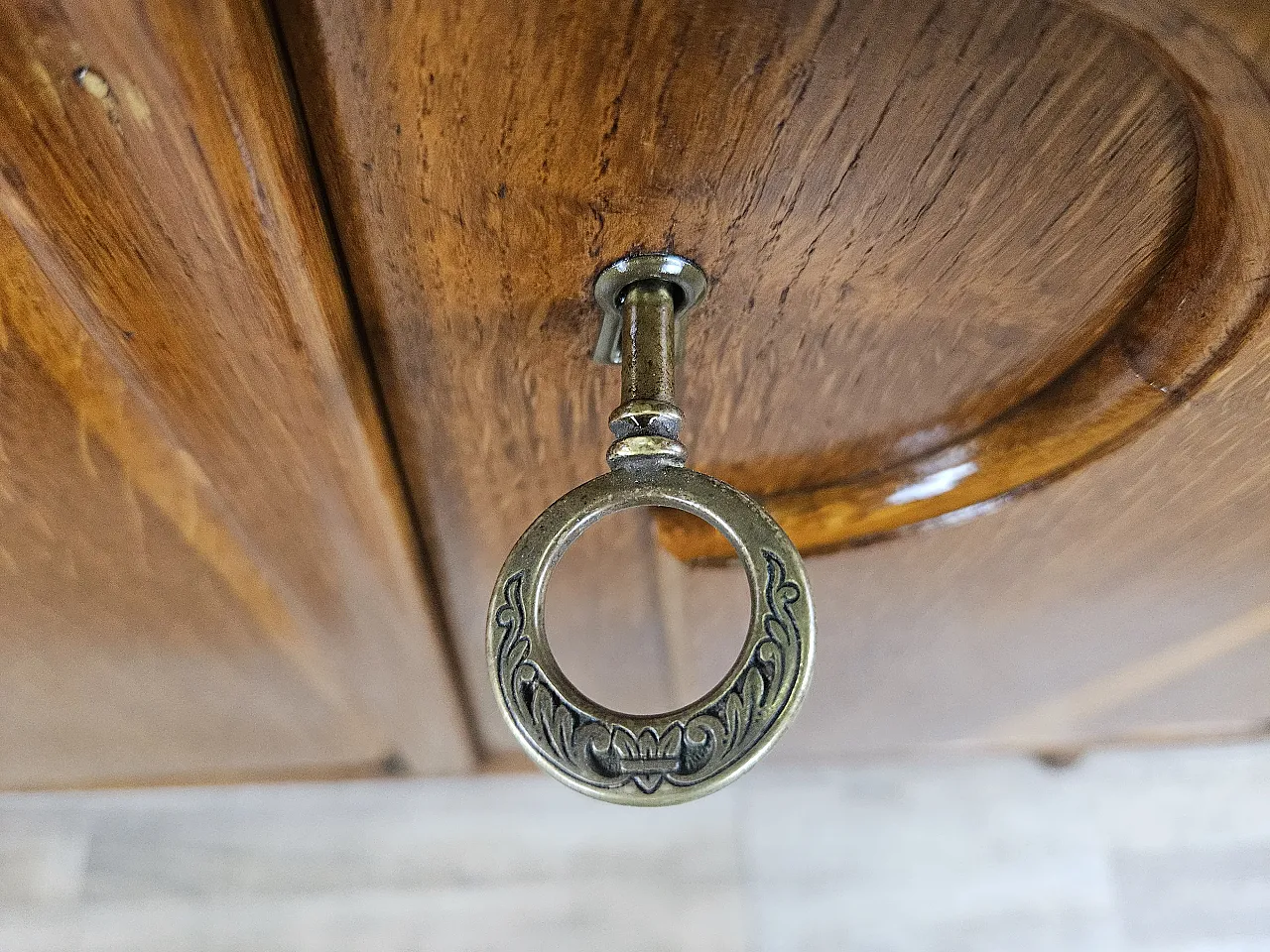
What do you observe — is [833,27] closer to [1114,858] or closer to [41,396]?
[41,396]

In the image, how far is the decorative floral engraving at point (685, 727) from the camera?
19cm

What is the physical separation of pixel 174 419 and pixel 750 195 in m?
0.16

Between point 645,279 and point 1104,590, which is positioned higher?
point 645,279

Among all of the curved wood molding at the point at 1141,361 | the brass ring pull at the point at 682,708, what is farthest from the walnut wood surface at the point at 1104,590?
the brass ring pull at the point at 682,708

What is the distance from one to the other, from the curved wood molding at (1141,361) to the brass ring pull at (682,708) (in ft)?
0.32

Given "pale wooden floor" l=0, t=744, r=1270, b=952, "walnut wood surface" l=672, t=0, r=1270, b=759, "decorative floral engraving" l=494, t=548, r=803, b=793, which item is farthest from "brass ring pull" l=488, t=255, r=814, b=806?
"pale wooden floor" l=0, t=744, r=1270, b=952

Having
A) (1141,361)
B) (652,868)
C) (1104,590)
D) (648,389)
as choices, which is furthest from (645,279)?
(652,868)

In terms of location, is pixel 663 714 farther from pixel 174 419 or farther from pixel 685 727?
pixel 174 419

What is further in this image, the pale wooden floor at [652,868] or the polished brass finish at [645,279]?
the pale wooden floor at [652,868]

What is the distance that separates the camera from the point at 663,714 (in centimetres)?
19

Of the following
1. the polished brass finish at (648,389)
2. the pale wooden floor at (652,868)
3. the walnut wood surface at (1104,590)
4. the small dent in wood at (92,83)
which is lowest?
the pale wooden floor at (652,868)

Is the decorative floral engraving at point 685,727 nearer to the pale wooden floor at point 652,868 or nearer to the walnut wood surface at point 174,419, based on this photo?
the walnut wood surface at point 174,419

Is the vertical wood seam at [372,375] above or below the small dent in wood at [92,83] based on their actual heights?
below

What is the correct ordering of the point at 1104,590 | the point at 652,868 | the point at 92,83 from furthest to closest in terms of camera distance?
→ the point at 652,868 → the point at 1104,590 → the point at 92,83
